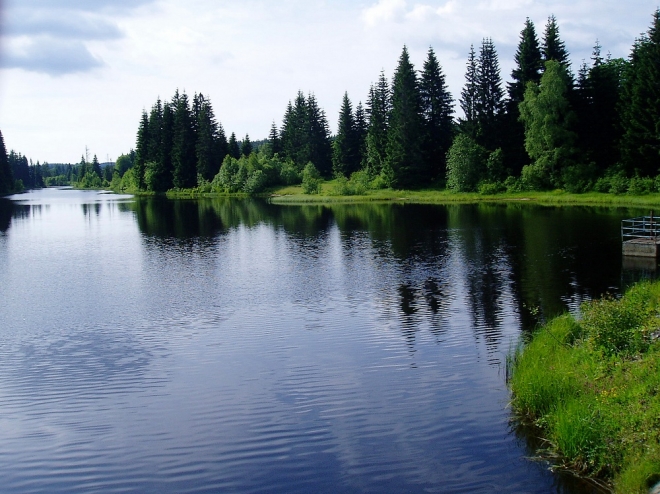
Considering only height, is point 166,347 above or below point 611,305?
below

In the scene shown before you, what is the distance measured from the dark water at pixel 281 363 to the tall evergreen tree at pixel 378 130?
204 feet

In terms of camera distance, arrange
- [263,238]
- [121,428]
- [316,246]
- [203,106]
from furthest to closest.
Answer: [203,106] → [263,238] → [316,246] → [121,428]

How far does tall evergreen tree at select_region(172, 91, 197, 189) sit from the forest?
3465mm

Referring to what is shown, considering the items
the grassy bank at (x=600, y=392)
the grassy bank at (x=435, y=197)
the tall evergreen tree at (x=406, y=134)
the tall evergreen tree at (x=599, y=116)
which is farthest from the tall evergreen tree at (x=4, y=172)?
the grassy bank at (x=600, y=392)

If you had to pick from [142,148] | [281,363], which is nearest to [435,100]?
[142,148]

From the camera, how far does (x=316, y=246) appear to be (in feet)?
153

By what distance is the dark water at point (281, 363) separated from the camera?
1262 centimetres

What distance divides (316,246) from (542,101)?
1662 inches

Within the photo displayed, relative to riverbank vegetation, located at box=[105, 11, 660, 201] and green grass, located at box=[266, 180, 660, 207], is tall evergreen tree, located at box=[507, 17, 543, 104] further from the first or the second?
green grass, located at box=[266, 180, 660, 207]

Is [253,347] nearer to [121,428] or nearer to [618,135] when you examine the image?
[121,428]

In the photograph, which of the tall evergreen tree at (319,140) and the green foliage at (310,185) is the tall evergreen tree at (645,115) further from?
the tall evergreen tree at (319,140)

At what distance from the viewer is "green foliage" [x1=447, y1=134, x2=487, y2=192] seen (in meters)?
85.7

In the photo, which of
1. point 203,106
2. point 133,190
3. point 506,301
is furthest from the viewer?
point 133,190

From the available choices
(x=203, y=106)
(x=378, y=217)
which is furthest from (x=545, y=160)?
(x=203, y=106)
